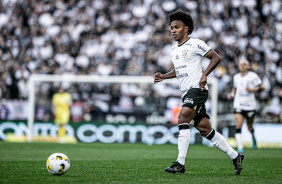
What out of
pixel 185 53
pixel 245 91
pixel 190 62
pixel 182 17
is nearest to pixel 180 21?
pixel 182 17

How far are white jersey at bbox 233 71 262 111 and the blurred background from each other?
4.35 meters

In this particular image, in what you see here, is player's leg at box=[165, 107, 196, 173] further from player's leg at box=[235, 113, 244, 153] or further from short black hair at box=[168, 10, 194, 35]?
player's leg at box=[235, 113, 244, 153]

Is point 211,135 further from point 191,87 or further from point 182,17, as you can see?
point 182,17

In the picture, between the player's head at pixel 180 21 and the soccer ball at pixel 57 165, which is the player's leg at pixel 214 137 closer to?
the player's head at pixel 180 21

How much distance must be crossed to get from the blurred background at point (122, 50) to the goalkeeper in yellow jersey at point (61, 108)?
0.41 m

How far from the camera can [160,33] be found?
2180 cm

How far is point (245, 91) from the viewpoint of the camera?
1276 centimetres

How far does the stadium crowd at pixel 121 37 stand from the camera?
2002 cm

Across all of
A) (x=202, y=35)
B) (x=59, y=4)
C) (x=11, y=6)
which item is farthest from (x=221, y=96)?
(x=11, y=6)

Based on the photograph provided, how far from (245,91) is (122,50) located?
937 centimetres

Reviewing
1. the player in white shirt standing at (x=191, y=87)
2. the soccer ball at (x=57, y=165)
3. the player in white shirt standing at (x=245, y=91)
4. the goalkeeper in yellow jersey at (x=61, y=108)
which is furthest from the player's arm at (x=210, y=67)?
the goalkeeper in yellow jersey at (x=61, y=108)

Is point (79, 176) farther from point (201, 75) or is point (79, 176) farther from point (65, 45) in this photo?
point (65, 45)

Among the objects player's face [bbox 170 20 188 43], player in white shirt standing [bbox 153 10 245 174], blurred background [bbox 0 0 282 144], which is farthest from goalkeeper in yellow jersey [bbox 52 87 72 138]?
player's face [bbox 170 20 188 43]

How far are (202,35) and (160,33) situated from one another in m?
2.10
